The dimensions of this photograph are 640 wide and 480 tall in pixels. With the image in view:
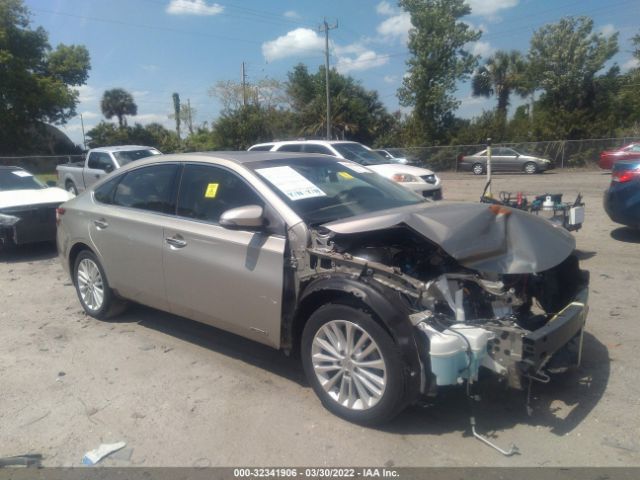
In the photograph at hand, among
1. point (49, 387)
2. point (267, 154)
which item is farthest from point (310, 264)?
point (49, 387)

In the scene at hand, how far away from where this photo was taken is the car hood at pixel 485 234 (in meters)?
3.34

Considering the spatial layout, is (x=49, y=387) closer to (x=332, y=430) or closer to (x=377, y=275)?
(x=332, y=430)

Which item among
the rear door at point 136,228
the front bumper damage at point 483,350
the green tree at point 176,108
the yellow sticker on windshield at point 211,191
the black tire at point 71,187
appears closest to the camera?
the front bumper damage at point 483,350

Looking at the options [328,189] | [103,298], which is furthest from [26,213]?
[328,189]

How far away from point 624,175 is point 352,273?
6311 mm

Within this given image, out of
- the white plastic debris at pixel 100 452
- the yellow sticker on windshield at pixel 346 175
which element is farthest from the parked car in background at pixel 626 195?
the white plastic debris at pixel 100 452

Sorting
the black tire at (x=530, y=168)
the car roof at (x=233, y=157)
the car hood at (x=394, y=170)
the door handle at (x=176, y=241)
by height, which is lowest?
the black tire at (x=530, y=168)

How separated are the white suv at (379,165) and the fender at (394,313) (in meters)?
8.47

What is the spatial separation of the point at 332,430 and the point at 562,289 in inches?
80.3

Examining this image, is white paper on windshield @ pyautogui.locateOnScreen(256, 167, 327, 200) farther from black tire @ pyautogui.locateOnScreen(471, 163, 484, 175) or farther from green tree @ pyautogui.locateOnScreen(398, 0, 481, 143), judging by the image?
green tree @ pyautogui.locateOnScreen(398, 0, 481, 143)

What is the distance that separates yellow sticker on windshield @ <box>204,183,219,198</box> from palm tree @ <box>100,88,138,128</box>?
77860mm

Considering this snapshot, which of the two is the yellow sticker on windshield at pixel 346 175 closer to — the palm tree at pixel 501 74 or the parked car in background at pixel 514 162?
the parked car in background at pixel 514 162

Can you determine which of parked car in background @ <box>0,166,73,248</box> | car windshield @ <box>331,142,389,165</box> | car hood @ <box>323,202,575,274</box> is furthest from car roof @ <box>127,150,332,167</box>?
car windshield @ <box>331,142,389,165</box>

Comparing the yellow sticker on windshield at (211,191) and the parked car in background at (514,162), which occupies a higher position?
the yellow sticker on windshield at (211,191)
